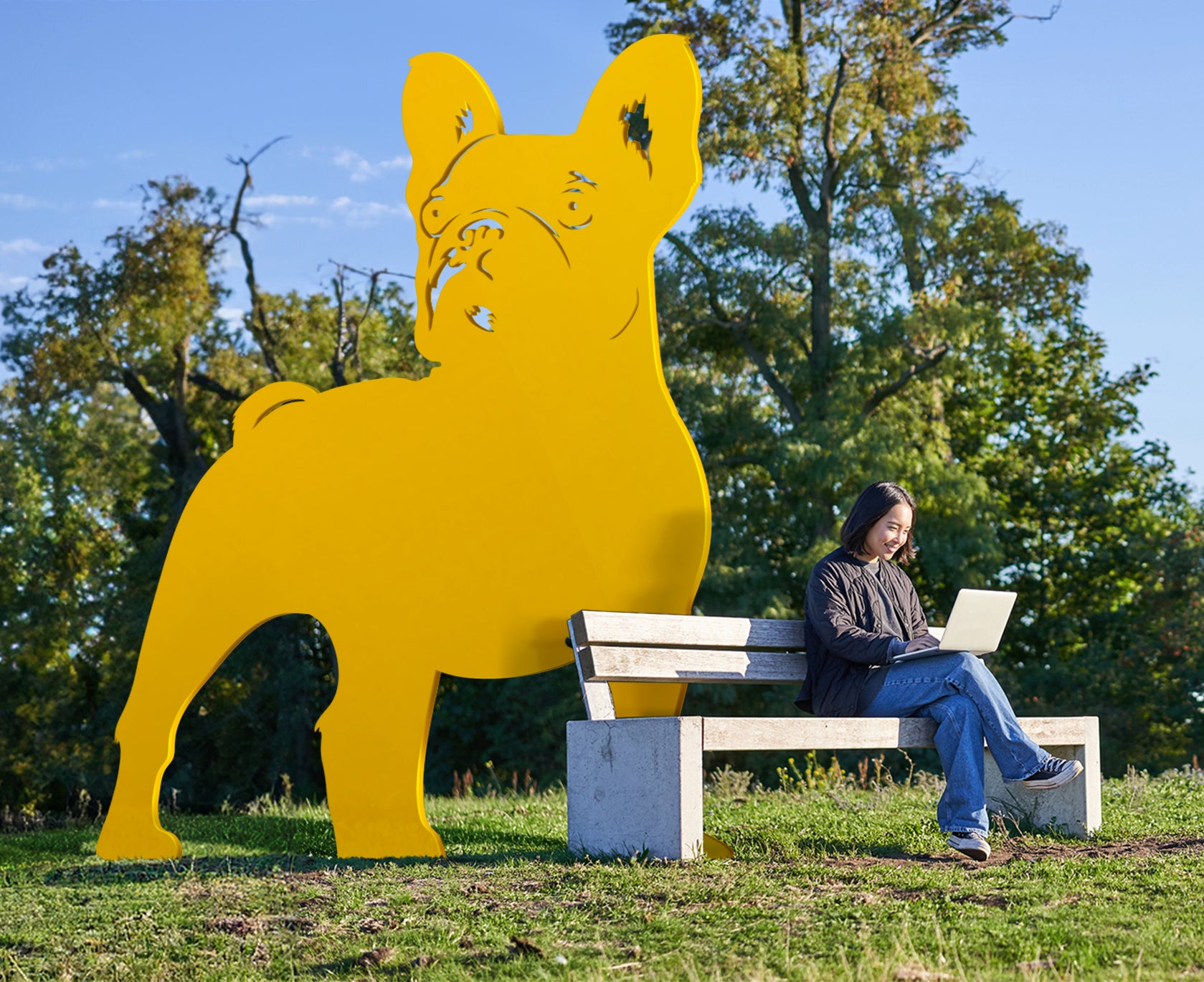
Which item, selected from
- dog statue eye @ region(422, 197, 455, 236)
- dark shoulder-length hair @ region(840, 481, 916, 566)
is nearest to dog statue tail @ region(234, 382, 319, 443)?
dog statue eye @ region(422, 197, 455, 236)

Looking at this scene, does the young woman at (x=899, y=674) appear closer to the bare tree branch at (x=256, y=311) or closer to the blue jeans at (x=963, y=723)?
the blue jeans at (x=963, y=723)

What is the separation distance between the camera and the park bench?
15.0 feet

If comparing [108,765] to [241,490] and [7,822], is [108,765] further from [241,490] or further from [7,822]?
[241,490]

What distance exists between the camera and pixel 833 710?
205 inches

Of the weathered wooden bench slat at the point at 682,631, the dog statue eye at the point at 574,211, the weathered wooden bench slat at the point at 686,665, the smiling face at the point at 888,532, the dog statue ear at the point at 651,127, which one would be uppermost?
the dog statue ear at the point at 651,127

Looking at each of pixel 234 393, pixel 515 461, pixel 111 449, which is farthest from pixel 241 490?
pixel 111 449

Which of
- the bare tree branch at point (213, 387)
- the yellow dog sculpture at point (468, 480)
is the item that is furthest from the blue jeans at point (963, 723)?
the bare tree branch at point (213, 387)

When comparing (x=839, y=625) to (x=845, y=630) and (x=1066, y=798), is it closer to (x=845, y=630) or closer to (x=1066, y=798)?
(x=845, y=630)

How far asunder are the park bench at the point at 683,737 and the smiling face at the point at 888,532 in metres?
0.66

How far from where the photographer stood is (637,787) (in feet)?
15.4

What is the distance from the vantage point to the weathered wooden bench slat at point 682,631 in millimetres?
5262

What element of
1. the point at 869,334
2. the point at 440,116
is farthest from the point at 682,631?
the point at 869,334

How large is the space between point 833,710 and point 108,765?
49.2ft

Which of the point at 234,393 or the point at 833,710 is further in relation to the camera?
the point at 234,393
